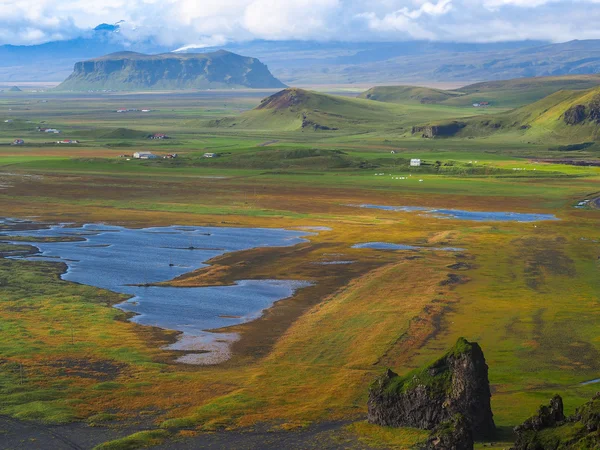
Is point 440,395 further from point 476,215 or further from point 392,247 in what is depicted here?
point 476,215

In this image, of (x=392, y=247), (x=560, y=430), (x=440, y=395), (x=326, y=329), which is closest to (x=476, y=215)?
(x=392, y=247)

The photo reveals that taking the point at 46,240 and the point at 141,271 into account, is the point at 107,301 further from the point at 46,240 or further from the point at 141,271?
the point at 46,240

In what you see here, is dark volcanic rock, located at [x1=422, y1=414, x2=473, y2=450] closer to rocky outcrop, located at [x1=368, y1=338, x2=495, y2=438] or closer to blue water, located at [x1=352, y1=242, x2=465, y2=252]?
rocky outcrop, located at [x1=368, y1=338, x2=495, y2=438]

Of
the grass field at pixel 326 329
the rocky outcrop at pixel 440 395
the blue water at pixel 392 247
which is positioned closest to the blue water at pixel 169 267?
the grass field at pixel 326 329

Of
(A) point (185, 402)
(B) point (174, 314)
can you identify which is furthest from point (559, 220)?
(A) point (185, 402)

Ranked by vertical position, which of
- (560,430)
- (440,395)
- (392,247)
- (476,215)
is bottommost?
(476,215)

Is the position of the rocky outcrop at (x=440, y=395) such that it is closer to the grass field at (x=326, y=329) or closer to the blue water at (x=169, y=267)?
the grass field at (x=326, y=329)
